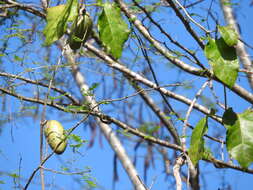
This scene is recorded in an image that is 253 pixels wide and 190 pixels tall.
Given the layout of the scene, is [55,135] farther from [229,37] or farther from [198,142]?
[229,37]

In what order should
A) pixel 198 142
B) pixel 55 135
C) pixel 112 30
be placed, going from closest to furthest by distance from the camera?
pixel 112 30
pixel 198 142
pixel 55 135

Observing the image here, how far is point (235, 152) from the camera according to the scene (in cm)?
91

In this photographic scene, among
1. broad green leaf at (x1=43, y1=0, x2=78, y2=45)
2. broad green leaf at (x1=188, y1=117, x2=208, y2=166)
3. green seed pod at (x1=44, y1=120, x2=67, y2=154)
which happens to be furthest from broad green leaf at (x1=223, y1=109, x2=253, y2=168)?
green seed pod at (x1=44, y1=120, x2=67, y2=154)

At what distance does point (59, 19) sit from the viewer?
0.91 m

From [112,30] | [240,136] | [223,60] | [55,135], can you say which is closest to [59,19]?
[112,30]

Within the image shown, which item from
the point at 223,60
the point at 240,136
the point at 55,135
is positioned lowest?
the point at 240,136

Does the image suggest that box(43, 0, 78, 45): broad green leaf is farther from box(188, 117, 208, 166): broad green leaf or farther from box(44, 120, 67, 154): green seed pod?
box(44, 120, 67, 154): green seed pod

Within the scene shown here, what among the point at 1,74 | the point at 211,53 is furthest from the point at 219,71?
the point at 1,74

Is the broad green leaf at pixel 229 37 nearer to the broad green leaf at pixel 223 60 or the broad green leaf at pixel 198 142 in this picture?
the broad green leaf at pixel 223 60

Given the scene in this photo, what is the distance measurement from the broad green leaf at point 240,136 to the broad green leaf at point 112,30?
33 centimetres

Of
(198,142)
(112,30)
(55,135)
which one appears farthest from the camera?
(55,135)

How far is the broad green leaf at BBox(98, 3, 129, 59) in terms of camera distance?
0.83 m

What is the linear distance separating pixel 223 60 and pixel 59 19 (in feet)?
1.21

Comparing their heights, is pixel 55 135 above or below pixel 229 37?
above
